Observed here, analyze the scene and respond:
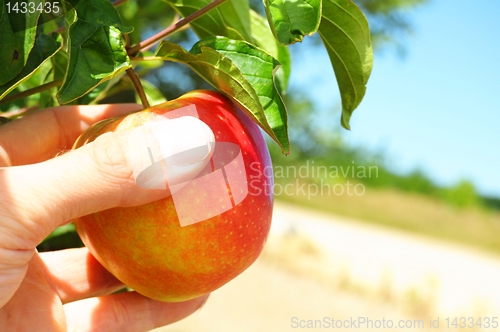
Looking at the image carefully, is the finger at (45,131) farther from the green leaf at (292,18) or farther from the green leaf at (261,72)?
the green leaf at (292,18)

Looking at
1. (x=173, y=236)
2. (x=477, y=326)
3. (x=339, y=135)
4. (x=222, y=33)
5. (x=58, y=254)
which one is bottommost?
(x=477, y=326)

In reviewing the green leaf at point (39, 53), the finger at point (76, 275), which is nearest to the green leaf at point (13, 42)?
the green leaf at point (39, 53)

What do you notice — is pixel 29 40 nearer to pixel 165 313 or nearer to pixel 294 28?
pixel 294 28

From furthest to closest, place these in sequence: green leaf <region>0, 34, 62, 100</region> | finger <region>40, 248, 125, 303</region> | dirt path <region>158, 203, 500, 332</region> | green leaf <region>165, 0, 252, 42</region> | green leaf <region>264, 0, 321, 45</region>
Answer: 1. dirt path <region>158, 203, 500, 332</region>
2. finger <region>40, 248, 125, 303</region>
3. green leaf <region>165, 0, 252, 42</region>
4. green leaf <region>0, 34, 62, 100</region>
5. green leaf <region>264, 0, 321, 45</region>

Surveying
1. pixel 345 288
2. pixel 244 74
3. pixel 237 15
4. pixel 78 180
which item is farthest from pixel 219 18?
pixel 345 288

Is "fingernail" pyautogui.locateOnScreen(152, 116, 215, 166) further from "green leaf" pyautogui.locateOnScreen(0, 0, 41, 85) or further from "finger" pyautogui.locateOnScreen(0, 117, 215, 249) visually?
"green leaf" pyautogui.locateOnScreen(0, 0, 41, 85)

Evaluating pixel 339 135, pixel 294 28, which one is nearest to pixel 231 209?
pixel 294 28

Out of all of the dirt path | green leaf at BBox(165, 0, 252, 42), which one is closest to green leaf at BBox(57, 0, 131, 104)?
green leaf at BBox(165, 0, 252, 42)
